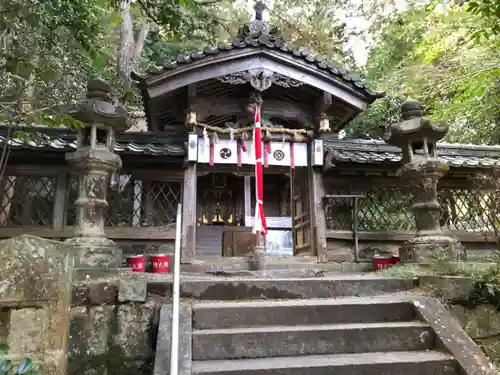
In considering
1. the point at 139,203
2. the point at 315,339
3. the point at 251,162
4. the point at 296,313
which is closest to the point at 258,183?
the point at 251,162

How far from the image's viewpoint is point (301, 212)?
910 centimetres

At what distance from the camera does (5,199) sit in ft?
24.6

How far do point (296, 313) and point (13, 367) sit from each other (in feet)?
9.16

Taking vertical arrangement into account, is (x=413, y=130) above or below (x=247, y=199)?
above

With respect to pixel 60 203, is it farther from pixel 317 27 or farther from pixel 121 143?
pixel 317 27

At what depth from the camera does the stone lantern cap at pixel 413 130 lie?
6.61 metres

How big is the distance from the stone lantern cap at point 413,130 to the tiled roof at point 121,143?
421cm

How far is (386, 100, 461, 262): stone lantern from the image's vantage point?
607 cm

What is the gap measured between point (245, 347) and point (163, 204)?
5.14 meters

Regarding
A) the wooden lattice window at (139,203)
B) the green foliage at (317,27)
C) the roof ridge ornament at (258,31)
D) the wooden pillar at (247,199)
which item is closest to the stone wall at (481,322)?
the wooden lattice window at (139,203)

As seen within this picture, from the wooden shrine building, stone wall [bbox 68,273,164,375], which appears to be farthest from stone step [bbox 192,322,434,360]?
the wooden shrine building

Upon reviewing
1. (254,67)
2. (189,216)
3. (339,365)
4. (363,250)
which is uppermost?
(254,67)

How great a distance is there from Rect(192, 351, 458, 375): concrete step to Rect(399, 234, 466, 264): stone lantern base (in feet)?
7.84

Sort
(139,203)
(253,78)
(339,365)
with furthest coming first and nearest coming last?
(139,203)
(253,78)
(339,365)
